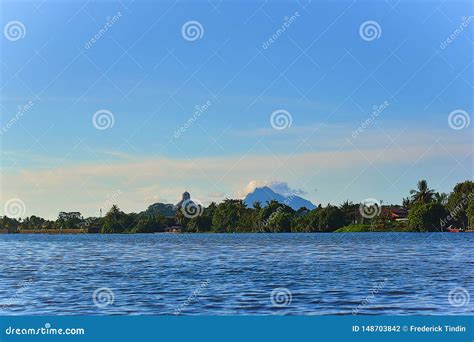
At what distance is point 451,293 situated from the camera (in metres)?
31.3

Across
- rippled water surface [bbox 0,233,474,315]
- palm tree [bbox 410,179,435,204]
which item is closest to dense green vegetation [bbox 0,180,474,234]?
palm tree [bbox 410,179,435,204]

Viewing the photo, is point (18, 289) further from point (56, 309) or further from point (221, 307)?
point (221, 307)

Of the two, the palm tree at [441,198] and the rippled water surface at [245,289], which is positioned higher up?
the palm tree at [441,198]

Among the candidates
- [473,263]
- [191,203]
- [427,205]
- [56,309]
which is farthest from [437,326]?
[191,203]

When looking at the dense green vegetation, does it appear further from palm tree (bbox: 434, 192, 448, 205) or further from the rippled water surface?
the rippled water surface

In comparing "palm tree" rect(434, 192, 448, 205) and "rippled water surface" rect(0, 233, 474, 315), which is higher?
"palm tree" rect(434, 192, 448, 205)

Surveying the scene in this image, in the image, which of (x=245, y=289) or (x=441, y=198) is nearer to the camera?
(x=245, y=289)

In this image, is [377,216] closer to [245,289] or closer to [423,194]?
[423,194]

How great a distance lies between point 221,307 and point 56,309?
241 inches

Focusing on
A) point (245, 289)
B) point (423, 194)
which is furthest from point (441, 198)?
point (245, 289)

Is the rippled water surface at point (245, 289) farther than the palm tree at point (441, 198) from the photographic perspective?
No

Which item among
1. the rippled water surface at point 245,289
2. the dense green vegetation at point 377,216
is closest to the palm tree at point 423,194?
the dense green vegetation at point 377,216

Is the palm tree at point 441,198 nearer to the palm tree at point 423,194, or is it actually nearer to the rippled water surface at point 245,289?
the palm tree at point 423,194

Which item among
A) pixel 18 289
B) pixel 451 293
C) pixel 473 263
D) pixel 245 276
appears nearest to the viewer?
pixel 451 293
